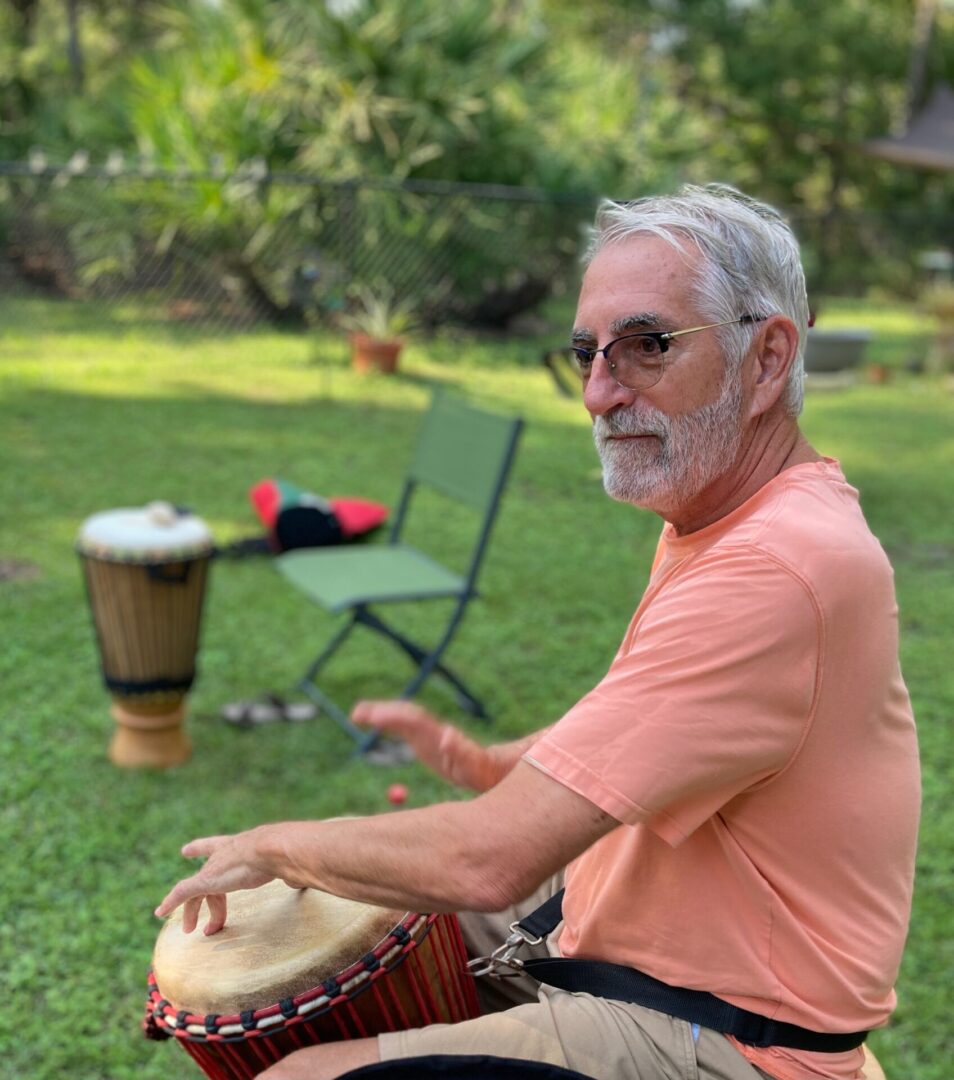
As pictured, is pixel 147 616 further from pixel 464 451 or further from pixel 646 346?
pixel 646 346

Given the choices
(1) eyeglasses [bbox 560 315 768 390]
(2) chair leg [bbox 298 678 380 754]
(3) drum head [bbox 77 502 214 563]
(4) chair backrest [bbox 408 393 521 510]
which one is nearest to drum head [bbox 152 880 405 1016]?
(1) eyeglasses [bbox 560 315 768 390]

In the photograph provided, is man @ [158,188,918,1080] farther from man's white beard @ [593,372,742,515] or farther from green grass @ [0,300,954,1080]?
green grass @ [0,300,954,1080]

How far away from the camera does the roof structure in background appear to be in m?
20.7

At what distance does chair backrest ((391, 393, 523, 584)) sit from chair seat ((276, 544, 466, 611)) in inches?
6.7

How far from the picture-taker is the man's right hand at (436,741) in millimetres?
1863

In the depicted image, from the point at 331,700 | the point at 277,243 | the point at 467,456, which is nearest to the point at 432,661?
the point at 331,700

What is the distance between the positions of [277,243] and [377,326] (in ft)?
5.28

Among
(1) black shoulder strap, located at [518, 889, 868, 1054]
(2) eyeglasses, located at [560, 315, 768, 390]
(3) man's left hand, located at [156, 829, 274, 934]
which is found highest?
(2) eyeglasses, located at [560, 315, 768, 390]

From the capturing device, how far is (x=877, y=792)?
1.62 m

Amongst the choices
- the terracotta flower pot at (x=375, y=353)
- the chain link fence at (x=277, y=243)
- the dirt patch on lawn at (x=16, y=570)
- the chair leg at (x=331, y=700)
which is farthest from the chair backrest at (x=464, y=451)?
the chain link fence at (x=277, y=243)

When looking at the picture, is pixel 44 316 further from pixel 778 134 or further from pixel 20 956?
pixel 778 134

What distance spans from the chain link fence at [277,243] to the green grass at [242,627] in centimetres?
128

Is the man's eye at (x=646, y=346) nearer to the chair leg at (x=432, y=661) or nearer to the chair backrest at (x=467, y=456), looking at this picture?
the chair backrest at (x=467, y=456)

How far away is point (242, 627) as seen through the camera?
5.49 meters
